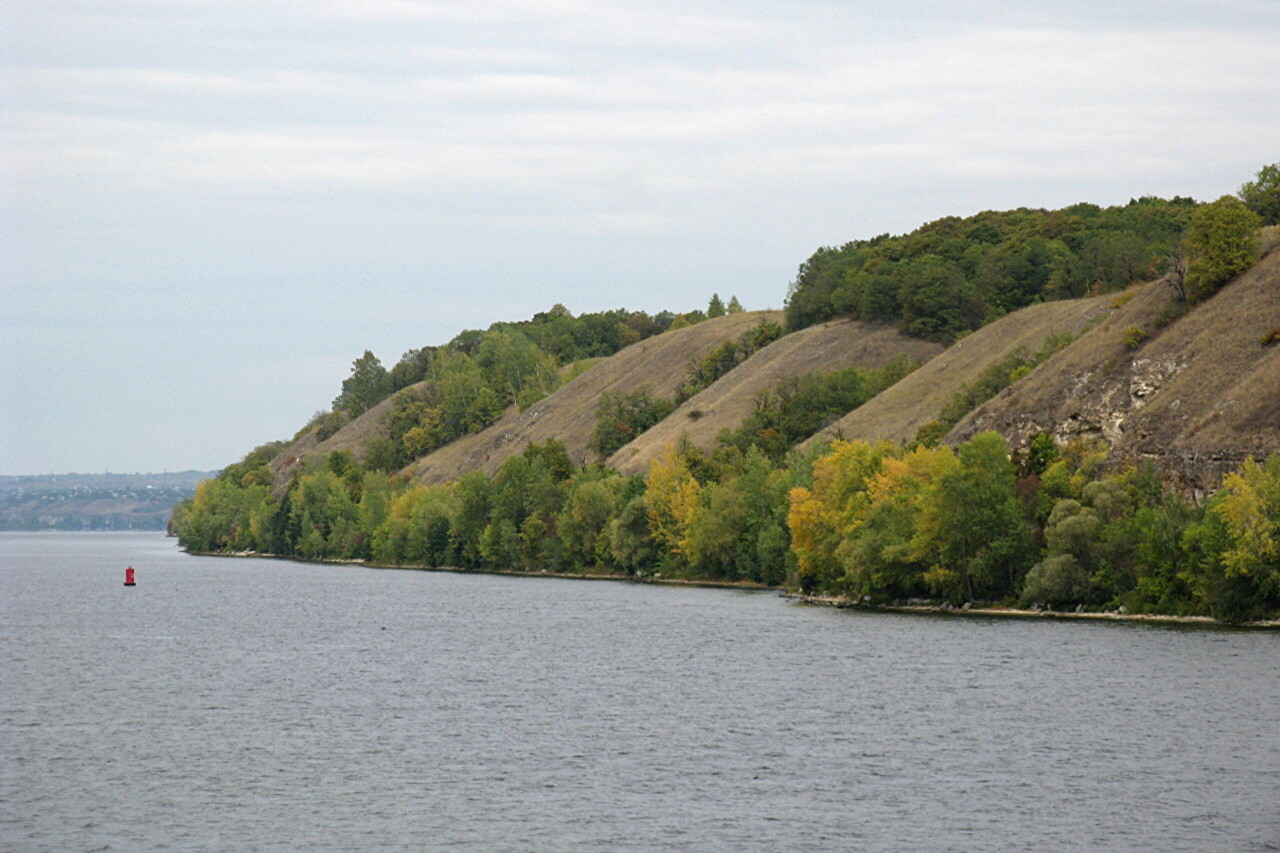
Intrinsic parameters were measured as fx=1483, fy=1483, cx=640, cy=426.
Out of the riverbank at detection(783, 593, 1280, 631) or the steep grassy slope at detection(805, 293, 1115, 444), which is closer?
the riverbank at detection(783, 593, 1280, 631)

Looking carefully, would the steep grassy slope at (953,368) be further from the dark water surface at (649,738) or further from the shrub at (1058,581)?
the dark water surface at (649,738)

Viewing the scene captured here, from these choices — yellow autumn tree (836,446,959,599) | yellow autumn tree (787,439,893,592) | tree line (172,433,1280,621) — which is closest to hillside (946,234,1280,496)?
tree line (172,433,1280,621)

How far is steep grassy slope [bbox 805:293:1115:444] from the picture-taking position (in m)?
→ 176

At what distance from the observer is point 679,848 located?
4281 cm

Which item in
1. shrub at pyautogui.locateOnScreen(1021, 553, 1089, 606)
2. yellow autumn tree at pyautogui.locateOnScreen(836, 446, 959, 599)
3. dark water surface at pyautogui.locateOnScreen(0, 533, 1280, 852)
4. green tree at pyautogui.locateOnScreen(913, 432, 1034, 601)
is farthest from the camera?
Answer: yellow autumn tree at pyautogui.locateOnScreen(836, 446, 959, 599)

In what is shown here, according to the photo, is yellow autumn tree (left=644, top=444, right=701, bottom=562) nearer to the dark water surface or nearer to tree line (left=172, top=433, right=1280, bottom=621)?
tree line (left=172, top=433, right=1280, bottom=621)

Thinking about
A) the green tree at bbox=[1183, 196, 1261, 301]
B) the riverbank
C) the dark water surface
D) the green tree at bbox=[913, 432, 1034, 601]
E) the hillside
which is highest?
the green tree at bbox=[1183, 196, 1261, 301]

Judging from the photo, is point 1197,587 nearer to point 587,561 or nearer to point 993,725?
point 993,725

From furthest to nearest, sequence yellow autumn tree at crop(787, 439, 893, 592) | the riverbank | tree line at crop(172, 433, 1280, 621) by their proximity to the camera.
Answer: yellow autumn tree at crop(787, 439, 893, 592) < the riverbank < tree line at crop(172, 433, 1280, 621)

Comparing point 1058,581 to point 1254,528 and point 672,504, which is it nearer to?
point 1254,528

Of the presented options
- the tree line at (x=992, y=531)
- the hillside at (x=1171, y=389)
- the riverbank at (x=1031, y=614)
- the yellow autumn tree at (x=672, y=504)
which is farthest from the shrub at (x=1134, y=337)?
the yellow autumn tree at (x=672, y=504)

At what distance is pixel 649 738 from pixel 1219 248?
97.5 metres

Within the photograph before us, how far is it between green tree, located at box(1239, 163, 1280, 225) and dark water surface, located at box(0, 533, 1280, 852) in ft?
250

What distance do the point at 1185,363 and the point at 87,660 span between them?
9107 centimetres
